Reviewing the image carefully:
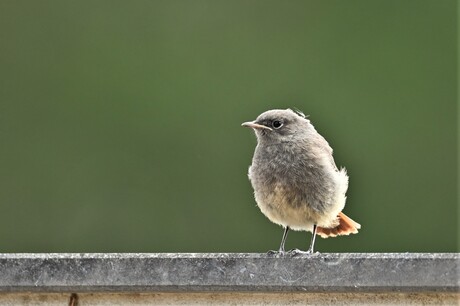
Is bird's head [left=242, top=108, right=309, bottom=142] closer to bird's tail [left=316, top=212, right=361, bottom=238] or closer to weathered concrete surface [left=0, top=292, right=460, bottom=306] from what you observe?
bird's tail [left=316, top=212, right=361, bottom=238]

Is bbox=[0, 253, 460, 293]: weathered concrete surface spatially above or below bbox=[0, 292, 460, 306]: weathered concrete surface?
above

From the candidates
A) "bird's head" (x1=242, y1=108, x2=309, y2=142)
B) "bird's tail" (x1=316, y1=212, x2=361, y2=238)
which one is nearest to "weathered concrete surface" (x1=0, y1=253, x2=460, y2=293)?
"bird's head" (x1=242, y1=108, x2=309, y2=142)

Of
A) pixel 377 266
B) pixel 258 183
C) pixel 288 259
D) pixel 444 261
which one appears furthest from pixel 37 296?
pixel 258 183

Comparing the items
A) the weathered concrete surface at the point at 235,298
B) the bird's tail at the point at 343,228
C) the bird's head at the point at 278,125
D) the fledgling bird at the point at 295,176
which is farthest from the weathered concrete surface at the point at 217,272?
the bird's tail at the point at 343,228

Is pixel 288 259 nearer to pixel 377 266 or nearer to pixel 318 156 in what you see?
pixel 377 266

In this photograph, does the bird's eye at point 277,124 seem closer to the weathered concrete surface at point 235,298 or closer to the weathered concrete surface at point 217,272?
the weathered concrete surface at point 217,272

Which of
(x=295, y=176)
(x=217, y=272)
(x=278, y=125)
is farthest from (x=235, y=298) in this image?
(x=278, y=125)
